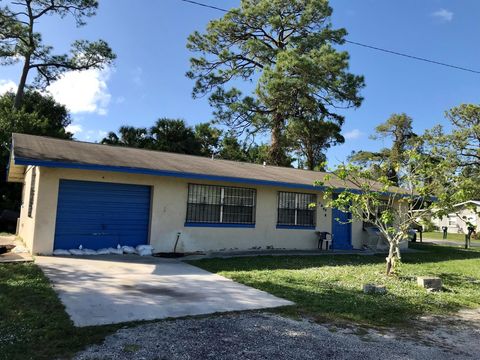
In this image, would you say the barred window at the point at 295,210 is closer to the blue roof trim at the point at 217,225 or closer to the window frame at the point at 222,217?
the window frame at the point at 222,217

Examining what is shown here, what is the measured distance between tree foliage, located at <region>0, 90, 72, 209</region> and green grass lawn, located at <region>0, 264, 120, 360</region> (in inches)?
593

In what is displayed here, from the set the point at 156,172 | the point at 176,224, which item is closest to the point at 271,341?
the point at 156,172

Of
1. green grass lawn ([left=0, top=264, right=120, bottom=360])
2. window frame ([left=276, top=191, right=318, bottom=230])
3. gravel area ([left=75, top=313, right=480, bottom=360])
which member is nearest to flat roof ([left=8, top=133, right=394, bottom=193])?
window frame ([left=276, top=191, right=318, bottom=230])

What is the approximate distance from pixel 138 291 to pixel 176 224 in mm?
5775

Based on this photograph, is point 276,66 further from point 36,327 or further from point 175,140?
point 36,327

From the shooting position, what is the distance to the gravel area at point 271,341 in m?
4.80

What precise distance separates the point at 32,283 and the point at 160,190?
5.84 meters

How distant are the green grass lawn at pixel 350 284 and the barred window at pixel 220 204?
2098 mm

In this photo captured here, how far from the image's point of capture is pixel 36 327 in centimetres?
531

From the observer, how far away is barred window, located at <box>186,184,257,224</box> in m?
13.9

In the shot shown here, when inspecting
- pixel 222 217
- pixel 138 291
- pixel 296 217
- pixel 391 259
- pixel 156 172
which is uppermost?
pixel 156 172

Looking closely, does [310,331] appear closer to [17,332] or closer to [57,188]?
[17,332]

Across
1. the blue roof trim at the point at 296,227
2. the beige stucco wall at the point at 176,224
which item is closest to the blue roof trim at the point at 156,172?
the beige stucco wall at the point at 176,224

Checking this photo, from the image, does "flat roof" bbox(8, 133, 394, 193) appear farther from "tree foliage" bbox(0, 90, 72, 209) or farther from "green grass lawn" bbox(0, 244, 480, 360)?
"tree foliage" bbox(0, 90, 72, 209)
